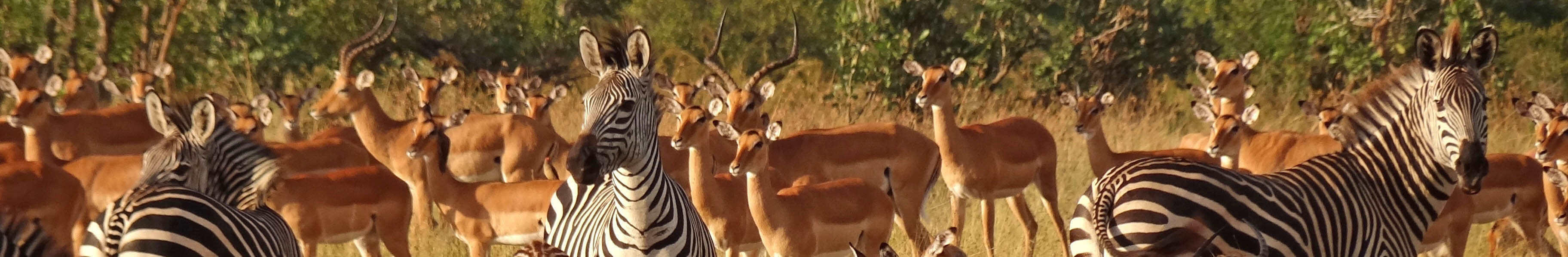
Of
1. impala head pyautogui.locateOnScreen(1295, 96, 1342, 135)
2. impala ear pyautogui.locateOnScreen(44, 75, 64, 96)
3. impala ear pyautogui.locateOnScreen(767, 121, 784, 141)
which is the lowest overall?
impala head pyautogui.locateOnScreen(1295, 96, 1342, 135)

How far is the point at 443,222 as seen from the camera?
30.8ft

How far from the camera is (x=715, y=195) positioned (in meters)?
7.28

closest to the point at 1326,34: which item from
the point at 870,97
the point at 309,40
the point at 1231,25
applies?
the point at 1231,25

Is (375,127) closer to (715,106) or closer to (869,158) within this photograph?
(715,106)

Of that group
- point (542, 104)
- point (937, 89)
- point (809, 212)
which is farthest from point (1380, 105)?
point (542, 104)

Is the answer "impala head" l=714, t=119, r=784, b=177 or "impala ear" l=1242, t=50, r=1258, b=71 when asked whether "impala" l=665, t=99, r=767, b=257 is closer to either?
"impala head" l=714, t=119, r=784, b=177

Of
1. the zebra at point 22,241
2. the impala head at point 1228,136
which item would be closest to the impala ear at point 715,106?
the impala head at point 1228,136

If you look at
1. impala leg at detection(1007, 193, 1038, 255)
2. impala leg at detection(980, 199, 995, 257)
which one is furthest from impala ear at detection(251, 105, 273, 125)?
impala leg at detection(1007, 193, 1038, 255)

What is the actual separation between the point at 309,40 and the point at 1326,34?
28.8ft

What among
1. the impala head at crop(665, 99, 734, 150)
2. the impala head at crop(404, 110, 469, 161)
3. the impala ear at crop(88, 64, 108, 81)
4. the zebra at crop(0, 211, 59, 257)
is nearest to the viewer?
the zebra at crop(0, 211, 59, 257)

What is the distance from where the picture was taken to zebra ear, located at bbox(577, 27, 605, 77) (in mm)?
4543

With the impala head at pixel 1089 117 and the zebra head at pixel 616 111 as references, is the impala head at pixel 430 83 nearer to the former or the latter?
the impala head at pixel 1089 117

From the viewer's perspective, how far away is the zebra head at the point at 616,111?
421 cm

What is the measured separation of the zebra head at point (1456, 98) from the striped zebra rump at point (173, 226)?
10.1ft
